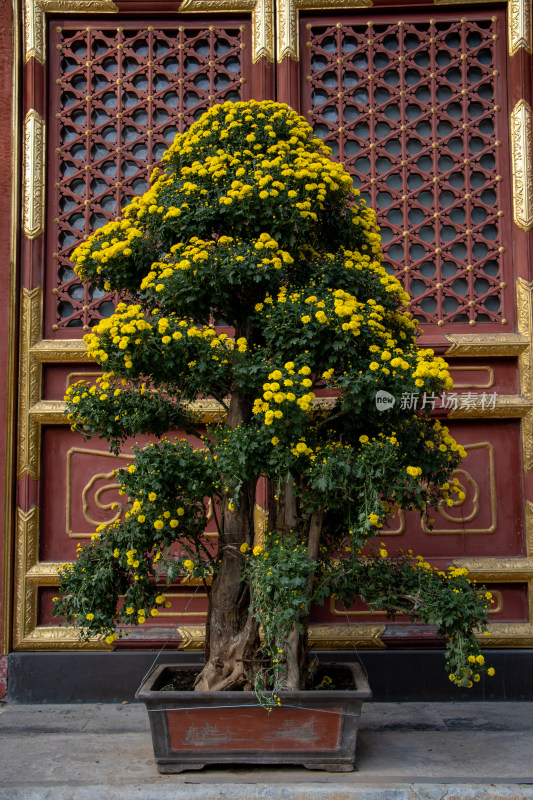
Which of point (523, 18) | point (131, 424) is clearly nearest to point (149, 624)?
point (131, 424)

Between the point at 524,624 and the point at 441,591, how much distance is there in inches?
68.8

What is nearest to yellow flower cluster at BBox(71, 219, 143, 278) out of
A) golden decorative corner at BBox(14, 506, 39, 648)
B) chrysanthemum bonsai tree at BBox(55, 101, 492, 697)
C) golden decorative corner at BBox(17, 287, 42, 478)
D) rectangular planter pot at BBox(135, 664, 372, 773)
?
chrysanthemum bonsai tree at BBox(55, 101, 492, 697)

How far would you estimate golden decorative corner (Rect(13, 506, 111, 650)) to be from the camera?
5.01 m

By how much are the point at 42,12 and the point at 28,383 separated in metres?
2.82

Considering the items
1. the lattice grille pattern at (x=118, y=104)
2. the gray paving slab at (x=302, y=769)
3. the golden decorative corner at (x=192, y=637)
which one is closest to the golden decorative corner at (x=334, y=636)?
the golden decorative corner at (x=192, y=637)

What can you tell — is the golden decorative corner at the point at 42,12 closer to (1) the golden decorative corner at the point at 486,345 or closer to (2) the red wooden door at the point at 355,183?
(2) the red wooden door at the point at 355,183

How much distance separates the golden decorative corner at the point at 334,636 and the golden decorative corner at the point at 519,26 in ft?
14.1

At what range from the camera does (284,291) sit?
142 inches

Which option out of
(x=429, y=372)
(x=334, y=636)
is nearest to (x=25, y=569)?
(x=334, y=636)

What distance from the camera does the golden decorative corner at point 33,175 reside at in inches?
211

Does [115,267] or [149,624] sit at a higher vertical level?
[115,267]

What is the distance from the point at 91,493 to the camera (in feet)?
17.2

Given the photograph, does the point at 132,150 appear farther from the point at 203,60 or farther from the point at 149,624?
the point at 149,624

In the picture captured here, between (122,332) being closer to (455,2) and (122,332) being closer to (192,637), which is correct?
(192,637)
